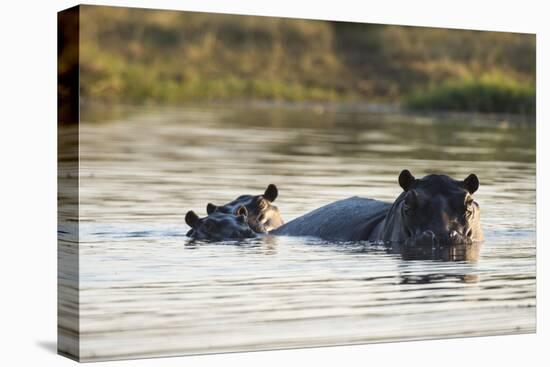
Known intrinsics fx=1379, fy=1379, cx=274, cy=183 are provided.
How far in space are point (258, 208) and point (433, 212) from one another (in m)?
1.65

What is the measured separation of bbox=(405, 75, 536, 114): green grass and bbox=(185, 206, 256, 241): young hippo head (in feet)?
6.93

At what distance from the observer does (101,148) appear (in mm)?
11531

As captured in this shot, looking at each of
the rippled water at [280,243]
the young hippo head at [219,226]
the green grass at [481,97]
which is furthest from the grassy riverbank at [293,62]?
the young hippo head at [219,226]

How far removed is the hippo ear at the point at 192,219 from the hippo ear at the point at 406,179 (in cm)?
202

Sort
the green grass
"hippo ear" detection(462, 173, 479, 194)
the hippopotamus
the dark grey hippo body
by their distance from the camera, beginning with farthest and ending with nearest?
the green grass < the dark grey hippo body < "hippo ear" detection(462, 173, 479, 194) < the hippopotamus

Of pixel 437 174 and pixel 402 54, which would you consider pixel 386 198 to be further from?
pixel 402 54

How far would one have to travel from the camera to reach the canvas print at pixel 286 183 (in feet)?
37.8

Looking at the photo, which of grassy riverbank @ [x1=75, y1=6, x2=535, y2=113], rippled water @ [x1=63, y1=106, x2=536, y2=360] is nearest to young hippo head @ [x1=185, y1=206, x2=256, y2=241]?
rippled water @ [x1=63, y1=106, x2=536, y2=360]

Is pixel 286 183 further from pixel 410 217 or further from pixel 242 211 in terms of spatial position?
pixel 410 217

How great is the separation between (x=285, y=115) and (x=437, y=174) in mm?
1563

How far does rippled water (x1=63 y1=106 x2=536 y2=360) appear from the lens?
452 inches

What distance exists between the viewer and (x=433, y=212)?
13000 millimetres

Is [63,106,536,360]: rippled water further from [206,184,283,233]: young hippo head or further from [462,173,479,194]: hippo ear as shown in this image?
[462,173,479,194]: hippo ear

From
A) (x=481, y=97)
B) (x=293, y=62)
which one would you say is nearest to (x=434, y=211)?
(x=481, y=97)
